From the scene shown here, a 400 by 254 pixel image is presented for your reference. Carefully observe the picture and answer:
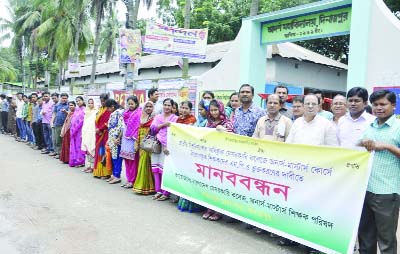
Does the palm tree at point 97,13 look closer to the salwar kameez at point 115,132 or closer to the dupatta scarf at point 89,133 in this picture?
the dupatta scarf at point 89,133

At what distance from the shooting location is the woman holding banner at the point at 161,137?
6.12 m

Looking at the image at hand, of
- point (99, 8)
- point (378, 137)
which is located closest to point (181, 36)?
point (378, 137)

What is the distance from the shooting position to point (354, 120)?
4.09 m

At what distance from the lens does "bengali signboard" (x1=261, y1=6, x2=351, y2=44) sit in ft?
27.4

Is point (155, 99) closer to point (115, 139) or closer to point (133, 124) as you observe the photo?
point (133, 124)

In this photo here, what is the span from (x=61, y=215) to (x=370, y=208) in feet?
12.2

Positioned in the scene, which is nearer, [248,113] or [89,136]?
[248,113]

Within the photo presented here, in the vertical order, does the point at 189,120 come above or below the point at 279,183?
above

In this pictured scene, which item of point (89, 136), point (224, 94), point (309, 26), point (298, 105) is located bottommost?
point (89, 136)

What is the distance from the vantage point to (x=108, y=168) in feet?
25.5

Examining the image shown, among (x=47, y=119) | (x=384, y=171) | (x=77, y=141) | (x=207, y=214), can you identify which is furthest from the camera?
(x=47, y=119)

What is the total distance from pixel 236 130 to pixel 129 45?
20.1 feet

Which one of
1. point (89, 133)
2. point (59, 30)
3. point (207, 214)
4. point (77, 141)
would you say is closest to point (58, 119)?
point (77, 141)

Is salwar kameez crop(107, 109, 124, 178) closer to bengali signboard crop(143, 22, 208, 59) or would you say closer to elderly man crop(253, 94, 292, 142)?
elderly man crop(253, 94, 292, 142)
